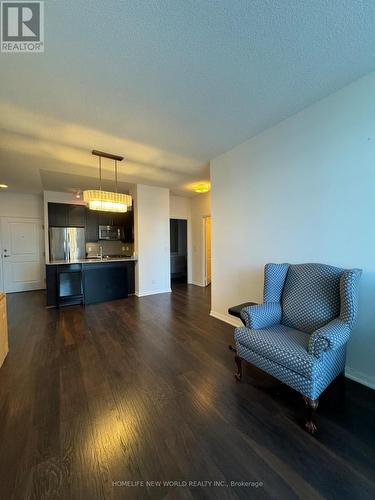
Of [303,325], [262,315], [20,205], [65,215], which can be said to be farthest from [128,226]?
[303,325]

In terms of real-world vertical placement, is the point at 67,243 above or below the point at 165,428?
above

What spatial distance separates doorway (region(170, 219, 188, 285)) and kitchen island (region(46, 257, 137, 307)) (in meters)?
1.89

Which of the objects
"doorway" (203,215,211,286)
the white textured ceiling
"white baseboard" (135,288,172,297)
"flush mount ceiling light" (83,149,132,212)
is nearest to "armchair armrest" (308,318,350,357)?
the white textured ceiling

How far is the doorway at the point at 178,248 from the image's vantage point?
20.9 ft

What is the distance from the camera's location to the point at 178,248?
6453 mm

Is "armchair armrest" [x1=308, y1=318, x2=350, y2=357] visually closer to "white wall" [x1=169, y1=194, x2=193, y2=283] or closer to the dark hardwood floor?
the dark hardwood floor

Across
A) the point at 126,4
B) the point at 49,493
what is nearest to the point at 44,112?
the point at 126,4

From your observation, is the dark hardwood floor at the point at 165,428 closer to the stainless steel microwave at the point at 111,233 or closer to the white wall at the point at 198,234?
the stainless steel microwave at the point at 111,233

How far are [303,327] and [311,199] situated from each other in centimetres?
130

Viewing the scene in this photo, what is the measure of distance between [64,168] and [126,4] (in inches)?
124

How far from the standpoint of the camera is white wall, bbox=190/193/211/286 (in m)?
5.98

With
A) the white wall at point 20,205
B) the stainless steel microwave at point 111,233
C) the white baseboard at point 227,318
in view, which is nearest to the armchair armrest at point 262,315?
the white baseboard at point 227,318

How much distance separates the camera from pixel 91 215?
5559 millimetres

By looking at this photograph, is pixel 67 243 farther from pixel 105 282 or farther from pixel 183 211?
pixel 183 211
